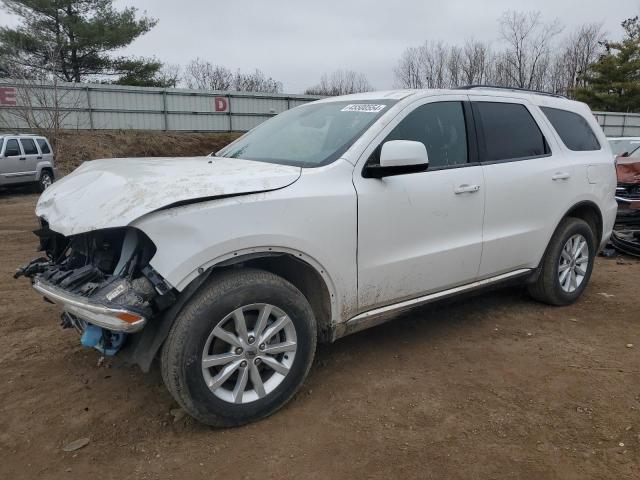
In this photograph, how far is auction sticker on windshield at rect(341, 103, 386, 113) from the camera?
3.48 m

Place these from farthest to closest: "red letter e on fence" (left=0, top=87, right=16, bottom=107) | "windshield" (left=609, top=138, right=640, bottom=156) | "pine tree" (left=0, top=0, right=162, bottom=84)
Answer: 1. "pine tree" (left=0, top=0, right=162, bottom=84)
2. "red letter e on fence" (left=0, top=87, right=16, bottom=107)
3. "windshield" (left=609, top=138, right=640, bottom=156)

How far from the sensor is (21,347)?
3828mm

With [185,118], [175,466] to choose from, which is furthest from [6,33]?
[175,466]

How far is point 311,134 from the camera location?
11.9 ft

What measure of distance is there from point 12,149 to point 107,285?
15502 millimetres

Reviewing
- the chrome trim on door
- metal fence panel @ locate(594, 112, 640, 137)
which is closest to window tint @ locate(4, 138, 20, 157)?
the chrome trim on door

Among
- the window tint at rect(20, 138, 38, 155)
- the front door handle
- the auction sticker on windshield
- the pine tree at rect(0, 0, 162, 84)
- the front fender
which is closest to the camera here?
the front fender

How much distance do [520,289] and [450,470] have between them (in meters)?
3.10

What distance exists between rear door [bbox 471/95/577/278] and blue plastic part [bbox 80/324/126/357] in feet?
8.48

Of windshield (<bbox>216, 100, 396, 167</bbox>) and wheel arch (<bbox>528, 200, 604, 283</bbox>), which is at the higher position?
windshield (<bbox>216, 100, 396, 167</bbox>)

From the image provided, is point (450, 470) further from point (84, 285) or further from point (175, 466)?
point (84, 285)

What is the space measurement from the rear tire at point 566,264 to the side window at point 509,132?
2.58 ft

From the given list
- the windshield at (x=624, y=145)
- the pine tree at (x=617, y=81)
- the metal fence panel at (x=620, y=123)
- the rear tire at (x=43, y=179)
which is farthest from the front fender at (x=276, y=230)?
the pine tree at (x=617, y=81)

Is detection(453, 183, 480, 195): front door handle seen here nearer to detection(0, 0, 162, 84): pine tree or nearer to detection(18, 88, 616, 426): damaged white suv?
detection(18, 88, 616, 426): damaged white suv
